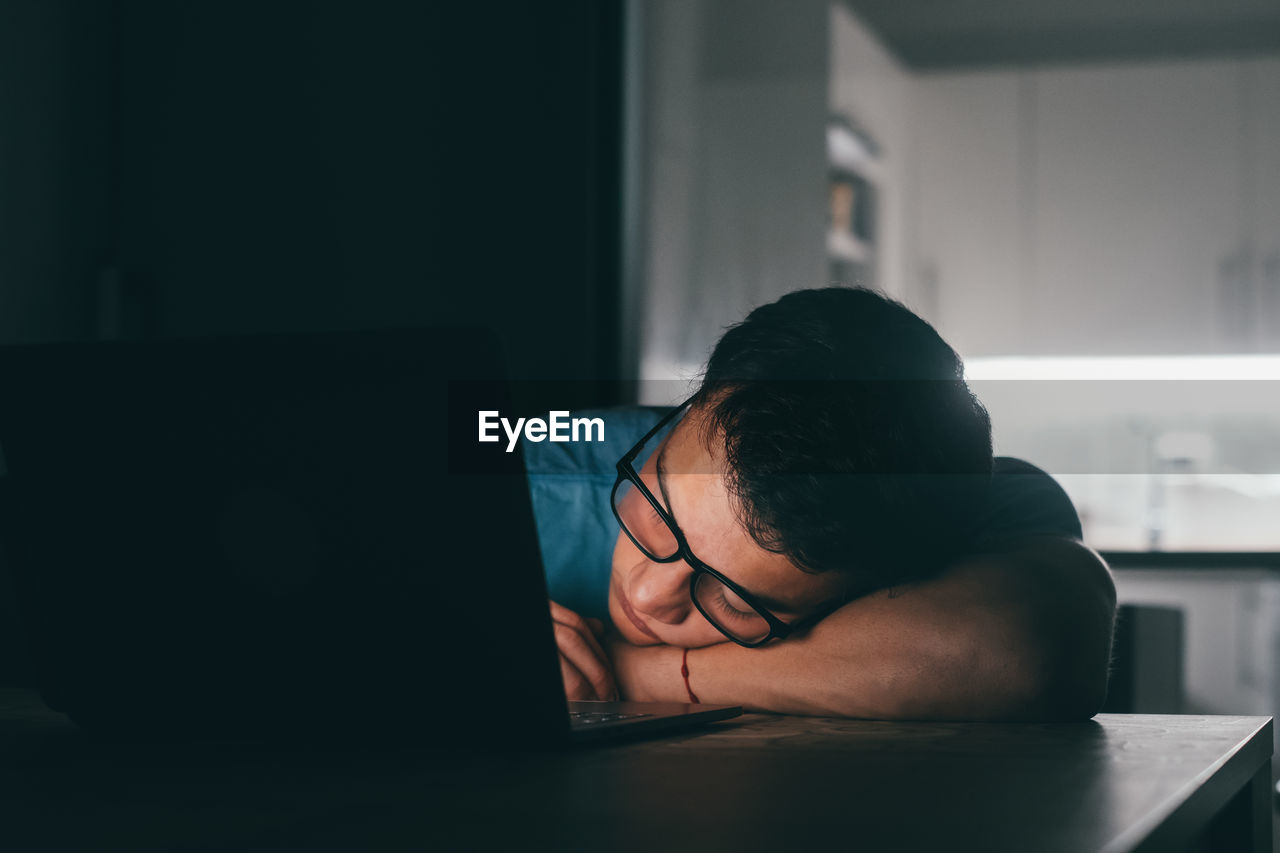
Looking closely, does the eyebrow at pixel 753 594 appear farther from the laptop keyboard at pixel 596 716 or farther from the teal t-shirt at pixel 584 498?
the teal t-shirt at pixel 584 498

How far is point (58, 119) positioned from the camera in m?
2.78

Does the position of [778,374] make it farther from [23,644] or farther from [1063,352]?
[1063,352]

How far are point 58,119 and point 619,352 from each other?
1412 mm

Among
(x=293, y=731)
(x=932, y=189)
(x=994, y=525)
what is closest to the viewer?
(x=293, y=731)

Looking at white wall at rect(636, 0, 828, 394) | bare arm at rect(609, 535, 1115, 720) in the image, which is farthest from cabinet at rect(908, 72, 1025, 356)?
bare arm at rect(609, 535, 1115, 720)

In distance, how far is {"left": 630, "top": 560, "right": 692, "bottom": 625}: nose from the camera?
0.96m

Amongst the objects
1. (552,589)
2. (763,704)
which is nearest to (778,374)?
(763,704)

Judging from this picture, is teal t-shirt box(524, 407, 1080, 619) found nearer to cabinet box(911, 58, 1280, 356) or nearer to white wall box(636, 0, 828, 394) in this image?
white wall box(636, 0, 828, 394)

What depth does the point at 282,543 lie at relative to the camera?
622mm

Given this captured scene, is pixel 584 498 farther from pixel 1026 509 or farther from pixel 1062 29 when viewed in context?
pixel 1062 29

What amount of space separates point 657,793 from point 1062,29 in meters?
2.45

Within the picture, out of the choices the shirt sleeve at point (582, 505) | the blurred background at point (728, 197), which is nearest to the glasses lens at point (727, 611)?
the shirt sleeve at point (582, 505)

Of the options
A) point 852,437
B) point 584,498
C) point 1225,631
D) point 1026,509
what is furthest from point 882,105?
point 852,437

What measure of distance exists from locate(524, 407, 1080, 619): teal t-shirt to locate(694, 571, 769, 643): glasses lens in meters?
0.43
